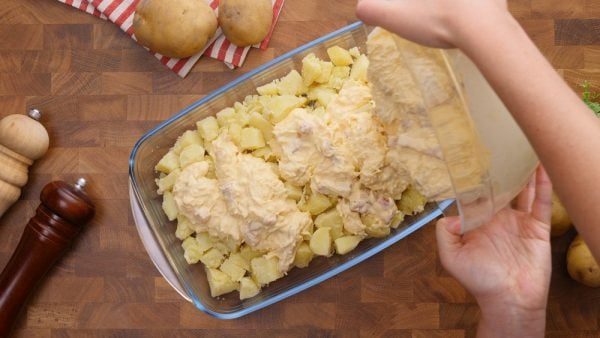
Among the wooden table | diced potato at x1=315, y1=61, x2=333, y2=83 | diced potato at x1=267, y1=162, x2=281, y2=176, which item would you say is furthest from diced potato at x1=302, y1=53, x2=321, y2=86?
diced potato at x1=267, y1=162, x2=281, y2=176

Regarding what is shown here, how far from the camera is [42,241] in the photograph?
5.45 feet

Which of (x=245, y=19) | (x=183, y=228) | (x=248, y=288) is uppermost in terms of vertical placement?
(x=245, y=19)

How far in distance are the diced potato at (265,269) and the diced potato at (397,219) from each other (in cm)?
36

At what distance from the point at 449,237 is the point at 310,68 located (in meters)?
0.63

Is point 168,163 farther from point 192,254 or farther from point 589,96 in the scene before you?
point 589,96

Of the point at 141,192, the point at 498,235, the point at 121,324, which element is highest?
the point at 498,235

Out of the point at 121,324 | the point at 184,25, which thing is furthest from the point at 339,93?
the point at 121,324

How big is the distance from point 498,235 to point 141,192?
1.04m

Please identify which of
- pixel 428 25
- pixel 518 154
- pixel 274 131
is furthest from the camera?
pixel 274 131

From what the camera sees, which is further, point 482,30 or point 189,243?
point 189,243

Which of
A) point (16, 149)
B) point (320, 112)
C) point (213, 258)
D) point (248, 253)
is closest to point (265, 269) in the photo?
point (248, 253)

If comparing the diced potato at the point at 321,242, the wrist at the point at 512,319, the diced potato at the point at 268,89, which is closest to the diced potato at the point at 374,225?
the diced potato at the point at 321,242

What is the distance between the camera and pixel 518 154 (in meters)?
1.16

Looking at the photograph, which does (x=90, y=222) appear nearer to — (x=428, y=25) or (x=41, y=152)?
Result: (x=41, y=152)
